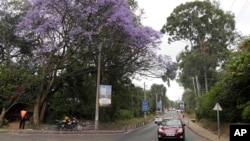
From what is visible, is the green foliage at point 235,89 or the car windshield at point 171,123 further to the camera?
the car windshield at point 171,123

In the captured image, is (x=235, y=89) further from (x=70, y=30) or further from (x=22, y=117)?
(x=22, y=117)

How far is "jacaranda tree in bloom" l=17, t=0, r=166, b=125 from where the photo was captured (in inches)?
1186

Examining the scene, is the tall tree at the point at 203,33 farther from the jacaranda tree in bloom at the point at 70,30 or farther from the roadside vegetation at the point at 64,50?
the jacaranda tree in bloom at the point at 70,30

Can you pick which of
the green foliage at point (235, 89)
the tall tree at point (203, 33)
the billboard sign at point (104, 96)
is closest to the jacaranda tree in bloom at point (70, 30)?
the billboard sign at point (104, 96)

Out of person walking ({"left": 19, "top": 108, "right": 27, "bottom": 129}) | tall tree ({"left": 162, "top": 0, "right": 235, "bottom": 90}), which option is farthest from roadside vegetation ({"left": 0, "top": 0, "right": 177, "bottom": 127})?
tall tree ({"left": 162, "top": 0, "right": 235, "bottom": 90})

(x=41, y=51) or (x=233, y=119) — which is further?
(x=41, y=51)

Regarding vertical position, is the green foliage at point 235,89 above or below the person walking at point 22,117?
above

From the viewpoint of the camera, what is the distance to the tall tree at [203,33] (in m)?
49.4

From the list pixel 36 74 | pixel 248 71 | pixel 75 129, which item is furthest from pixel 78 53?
pixel 248 71

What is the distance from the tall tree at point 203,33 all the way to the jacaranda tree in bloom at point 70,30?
1778 centimetres

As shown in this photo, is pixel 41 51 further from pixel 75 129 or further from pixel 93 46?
pixel 75 129

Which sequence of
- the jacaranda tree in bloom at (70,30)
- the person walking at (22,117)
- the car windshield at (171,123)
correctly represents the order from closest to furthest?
the car windshield at (171,123) → the person walking at (22,117) → the jacaranda tree in bloom at (70,30)

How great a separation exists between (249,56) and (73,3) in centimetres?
1733

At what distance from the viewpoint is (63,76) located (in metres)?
33.7
